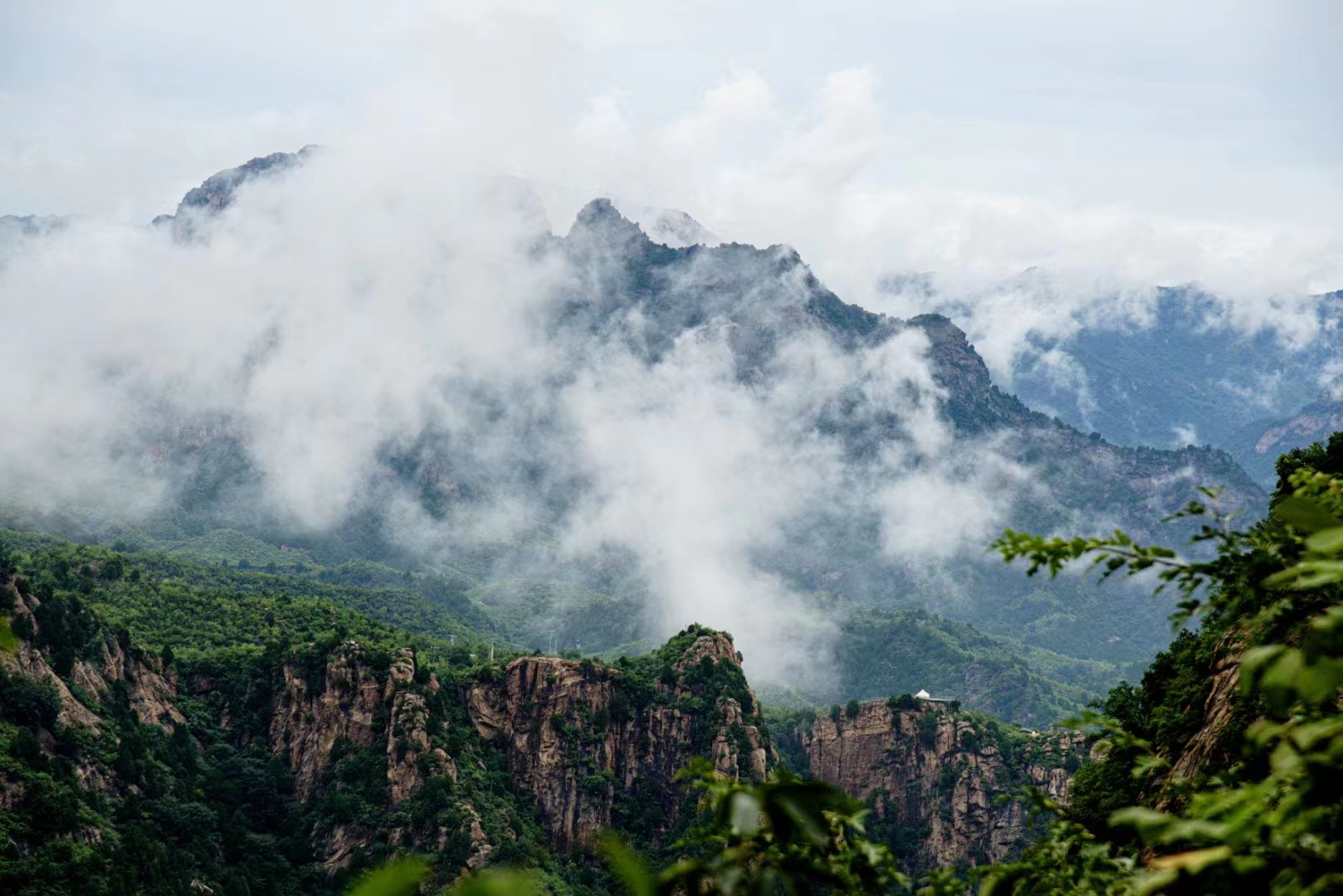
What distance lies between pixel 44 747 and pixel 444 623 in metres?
126

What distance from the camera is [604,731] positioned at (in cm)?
8362

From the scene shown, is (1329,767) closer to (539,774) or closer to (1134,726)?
(1134,726)

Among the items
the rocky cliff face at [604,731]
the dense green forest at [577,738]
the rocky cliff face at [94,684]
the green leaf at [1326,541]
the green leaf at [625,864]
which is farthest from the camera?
the rocky cliff face at [604,731]

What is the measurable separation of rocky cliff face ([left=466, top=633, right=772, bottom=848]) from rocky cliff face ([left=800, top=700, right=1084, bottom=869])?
20808mm

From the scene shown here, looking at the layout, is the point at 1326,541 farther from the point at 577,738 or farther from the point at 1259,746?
the point at 577,738

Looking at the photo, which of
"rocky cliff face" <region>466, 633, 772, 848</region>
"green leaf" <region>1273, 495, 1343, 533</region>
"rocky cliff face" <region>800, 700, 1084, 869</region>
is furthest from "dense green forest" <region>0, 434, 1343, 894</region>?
"rocky cliff face" <region>800, 700, 1084, 869</region>

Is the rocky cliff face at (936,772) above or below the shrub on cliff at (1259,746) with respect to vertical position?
above

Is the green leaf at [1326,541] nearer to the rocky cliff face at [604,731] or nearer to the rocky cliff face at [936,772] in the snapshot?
the rocky cliff face at [604,731]

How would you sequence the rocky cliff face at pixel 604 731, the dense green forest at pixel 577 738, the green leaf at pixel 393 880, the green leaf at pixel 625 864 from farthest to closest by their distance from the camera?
the rocky cliff face at pixel 604 731 < the dense green forest at pixel 577 738 < the green leaf at pixel 625 864 < the green leaf at pixel 393 880

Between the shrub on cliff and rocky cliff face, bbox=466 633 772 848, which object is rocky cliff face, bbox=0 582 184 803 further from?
the shrub on cliff

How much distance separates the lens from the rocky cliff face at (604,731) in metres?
79.8

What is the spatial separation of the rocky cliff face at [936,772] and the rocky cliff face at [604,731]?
20.8m

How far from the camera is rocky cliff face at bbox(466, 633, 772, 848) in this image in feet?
262

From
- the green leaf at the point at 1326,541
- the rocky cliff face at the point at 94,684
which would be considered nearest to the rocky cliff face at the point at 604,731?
the rocky cliff face at the point at 94,684
